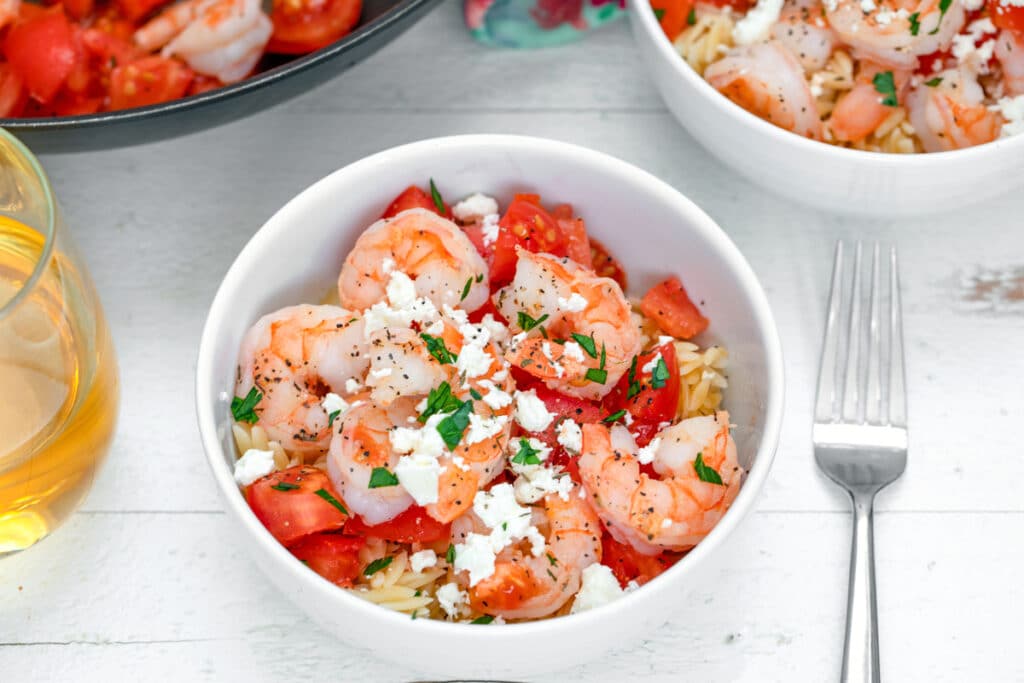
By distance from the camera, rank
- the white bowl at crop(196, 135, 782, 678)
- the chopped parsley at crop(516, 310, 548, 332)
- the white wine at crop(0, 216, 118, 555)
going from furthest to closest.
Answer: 1. the chopped parsley at crop(516, 310, 548, 332)
2. the white wine at crop(0, 216, 118, 555)
3. the white bowl at crop(196, 135, 782, 678)

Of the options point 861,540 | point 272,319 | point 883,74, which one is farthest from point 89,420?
point 883,74

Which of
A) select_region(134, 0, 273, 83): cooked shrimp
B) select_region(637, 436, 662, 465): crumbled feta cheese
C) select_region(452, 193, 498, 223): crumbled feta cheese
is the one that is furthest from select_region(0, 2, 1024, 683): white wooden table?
select_region(452, 193, 498, 223): crumbled feta cheese

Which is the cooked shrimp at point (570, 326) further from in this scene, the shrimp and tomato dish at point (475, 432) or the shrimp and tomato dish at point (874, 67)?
the shrimp and tomato dish at point (874, 67)

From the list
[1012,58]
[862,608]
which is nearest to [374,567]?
[862,608]

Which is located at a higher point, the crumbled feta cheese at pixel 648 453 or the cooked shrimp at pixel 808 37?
the cooked shrimp at pixel 808 37

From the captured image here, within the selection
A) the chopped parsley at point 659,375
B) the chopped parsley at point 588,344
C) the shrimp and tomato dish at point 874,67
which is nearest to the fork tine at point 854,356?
the shrimp and tomato dish at point 874,67

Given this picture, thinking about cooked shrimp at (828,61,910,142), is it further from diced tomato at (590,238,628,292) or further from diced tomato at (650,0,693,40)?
diced tomato at (590,238,628,292)
